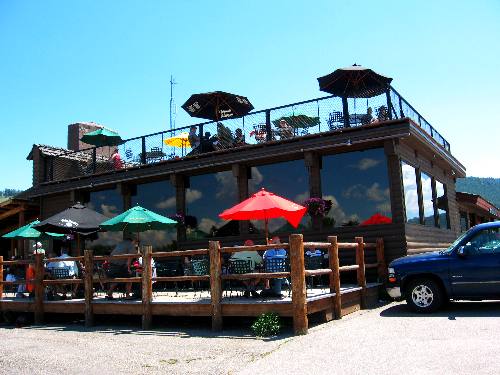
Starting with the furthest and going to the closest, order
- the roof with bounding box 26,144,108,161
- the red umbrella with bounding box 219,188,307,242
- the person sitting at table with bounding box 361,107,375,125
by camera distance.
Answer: the roof with bounding box 26,144,108,161
the person sitting at table with bounding box 361,107,375,125
the red umbrella with bounding box 219,188,307,242

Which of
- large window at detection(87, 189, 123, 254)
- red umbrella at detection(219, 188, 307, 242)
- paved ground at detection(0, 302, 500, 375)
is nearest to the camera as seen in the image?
paved ground at detection(0, 302, 500, 375)

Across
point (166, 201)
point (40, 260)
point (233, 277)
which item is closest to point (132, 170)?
point (166, 201)

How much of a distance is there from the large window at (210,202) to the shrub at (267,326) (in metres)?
6.43

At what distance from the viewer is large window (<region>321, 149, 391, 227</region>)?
1274 centimetres

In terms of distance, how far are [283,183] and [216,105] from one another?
345cm

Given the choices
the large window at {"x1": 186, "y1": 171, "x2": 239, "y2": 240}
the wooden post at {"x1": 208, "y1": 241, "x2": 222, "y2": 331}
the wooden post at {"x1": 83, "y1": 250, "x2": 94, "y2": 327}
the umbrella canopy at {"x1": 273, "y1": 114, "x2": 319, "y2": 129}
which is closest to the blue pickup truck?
the wooden post at {"x1": 208, "y1": 241, "x2": 222, "y2": 331}

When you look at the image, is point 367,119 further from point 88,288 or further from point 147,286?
point 88,288

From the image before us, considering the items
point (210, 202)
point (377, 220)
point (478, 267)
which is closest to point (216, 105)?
point (210, 202)

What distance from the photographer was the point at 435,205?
51.5 feet

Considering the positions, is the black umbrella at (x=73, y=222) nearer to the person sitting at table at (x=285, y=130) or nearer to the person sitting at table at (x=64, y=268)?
the person sitting at table at (x=64, y=268)

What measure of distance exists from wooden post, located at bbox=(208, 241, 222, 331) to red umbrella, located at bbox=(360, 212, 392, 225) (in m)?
5.42

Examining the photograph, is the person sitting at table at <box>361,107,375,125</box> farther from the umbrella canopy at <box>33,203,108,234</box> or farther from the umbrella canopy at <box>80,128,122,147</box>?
the umbrella canopy at <box>80,128,122,147</box>

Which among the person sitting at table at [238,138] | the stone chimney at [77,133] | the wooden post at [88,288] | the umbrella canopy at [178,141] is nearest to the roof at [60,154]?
the stone chimney at [77,133]

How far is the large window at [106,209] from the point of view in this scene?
57.0ft
